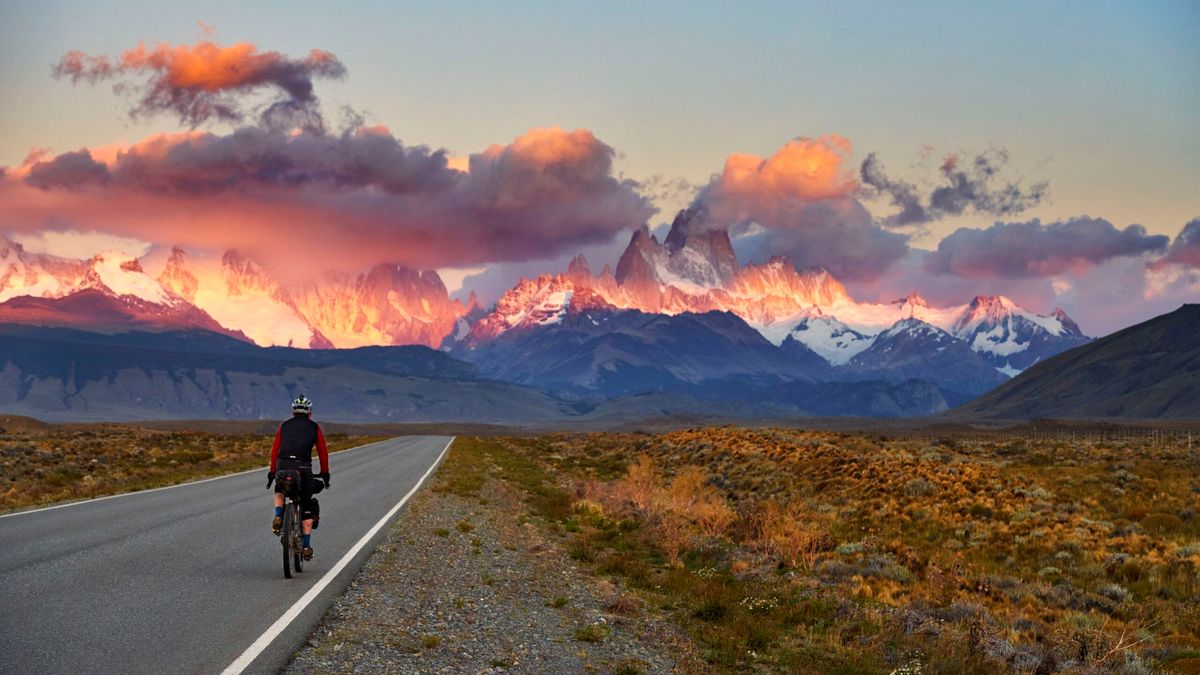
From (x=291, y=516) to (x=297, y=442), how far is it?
1.23 m

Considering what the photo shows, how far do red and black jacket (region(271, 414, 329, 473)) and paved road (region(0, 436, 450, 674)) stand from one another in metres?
1.87

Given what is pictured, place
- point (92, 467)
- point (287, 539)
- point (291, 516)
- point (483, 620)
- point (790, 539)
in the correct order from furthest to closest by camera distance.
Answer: point (92, 467), point (790, 539), point (291, 516), point (287, 539), point (483, 620)

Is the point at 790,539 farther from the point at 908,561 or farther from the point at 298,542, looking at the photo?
the point at 298,542

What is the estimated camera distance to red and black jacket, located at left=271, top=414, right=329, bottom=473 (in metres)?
14.1

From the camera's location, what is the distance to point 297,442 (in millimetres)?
14148

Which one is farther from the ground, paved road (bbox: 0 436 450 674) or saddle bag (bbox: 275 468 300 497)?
saddle bag (bbox: 275 468 300 497)

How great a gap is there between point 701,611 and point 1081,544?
12.0 metres

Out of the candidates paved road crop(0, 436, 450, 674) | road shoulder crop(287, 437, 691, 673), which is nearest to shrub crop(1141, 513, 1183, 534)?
road shoulder crop(287, 437, 691, 673)

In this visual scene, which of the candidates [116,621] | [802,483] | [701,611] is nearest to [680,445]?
[802,483]

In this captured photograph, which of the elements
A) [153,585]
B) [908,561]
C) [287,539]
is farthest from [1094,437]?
[153,585]

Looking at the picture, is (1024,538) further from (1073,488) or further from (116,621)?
(116,621)

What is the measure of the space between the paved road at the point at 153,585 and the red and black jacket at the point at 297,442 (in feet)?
6.15

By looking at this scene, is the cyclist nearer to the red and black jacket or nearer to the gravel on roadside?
the red and black jacket

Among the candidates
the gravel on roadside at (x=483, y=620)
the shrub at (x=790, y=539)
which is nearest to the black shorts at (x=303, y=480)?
the gravel on roadside at (x=483, y=620)
